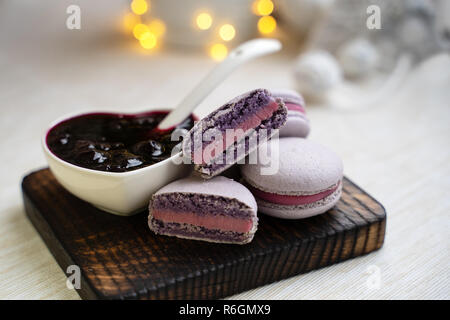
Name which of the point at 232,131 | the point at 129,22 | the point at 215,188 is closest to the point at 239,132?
the point at 232,131

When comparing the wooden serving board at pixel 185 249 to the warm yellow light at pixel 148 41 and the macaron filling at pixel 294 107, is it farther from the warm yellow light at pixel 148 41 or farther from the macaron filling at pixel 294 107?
the warm yellow light at pixel 148 41

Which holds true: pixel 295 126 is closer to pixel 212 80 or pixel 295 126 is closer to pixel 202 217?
pixel 212 80

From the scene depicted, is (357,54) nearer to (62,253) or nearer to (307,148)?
(307,148)

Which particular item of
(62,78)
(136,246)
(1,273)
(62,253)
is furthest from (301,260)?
(62,78)

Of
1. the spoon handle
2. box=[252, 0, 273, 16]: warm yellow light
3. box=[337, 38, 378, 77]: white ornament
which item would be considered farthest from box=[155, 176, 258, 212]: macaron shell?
box=[252, 0, 273, 16]: warm yellow light

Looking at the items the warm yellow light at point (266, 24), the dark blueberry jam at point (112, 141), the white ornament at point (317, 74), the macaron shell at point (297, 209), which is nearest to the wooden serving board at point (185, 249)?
the macaron shell at point (297, 209)

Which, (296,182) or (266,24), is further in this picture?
(266,24)
